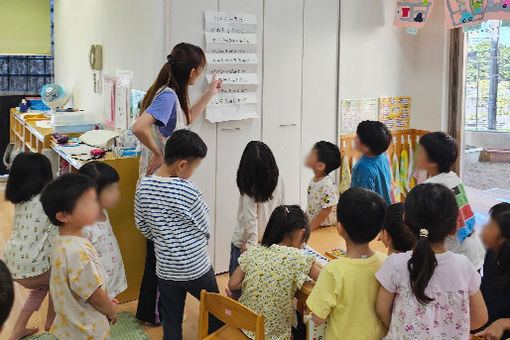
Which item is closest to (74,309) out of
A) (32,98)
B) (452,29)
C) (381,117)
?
(381,117)

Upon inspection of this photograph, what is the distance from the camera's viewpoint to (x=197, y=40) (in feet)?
10.7

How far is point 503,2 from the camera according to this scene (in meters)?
3.38

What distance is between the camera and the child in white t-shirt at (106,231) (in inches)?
97.3

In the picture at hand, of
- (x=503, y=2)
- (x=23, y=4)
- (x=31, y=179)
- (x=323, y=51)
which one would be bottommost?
(x=31, y=179)

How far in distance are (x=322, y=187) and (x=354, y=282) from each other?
1145 millimetres

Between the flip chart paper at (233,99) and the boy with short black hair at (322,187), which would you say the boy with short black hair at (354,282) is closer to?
the boy with short black hair at (322,187)

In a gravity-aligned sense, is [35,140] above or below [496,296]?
above

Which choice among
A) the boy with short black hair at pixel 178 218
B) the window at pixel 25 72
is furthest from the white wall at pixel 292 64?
the window at pixel 25 72

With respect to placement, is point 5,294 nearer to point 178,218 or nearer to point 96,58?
point 178,218

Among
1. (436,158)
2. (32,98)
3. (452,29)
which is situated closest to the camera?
(436,158)

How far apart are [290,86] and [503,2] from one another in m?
1.40

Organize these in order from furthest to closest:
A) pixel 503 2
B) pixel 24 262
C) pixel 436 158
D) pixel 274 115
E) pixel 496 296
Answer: pixel 274 115
pixel 503 2
pixel 24 262
pixel 436 158
pixel 496 296

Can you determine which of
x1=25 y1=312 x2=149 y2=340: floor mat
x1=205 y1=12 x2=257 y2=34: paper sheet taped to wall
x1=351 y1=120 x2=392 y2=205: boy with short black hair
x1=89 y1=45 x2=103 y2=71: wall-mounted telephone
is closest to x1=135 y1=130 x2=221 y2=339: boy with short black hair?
x1=25 y1=312 x2=149 y2=340: floor mat

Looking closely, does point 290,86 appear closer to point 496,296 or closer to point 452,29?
point 452,29
